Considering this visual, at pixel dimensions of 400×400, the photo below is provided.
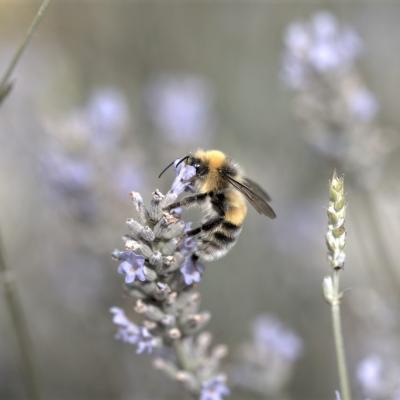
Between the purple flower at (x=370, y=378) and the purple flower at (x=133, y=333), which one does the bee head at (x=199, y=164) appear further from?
the purple flower at (x=370, y=378)

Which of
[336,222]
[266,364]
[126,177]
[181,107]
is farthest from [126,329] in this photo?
[181,107]

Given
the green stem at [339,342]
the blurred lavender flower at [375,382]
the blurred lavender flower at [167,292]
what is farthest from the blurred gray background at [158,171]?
the green stem at [339,342]

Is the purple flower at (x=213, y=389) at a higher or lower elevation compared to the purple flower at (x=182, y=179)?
lower

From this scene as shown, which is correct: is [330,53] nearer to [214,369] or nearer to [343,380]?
[214,369]

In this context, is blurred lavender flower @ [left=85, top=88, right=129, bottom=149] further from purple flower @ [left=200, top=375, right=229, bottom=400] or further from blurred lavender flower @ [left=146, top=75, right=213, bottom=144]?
purple flower @ [left=200, top=375, right=229, bottom=400]

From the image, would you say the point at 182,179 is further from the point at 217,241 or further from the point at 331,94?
the point at 331,94

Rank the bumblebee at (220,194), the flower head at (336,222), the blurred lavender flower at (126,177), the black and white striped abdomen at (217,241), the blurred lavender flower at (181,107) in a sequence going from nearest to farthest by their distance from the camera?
the flower head at (336,222) → the black and white striped abdomen at (217,241) → the bumblebee at (220,194) → the blurred lavender flower at (126,177) → the blurred lavender flower at (181,107)
